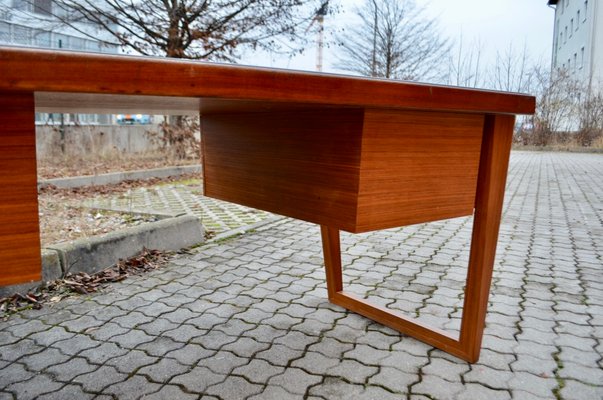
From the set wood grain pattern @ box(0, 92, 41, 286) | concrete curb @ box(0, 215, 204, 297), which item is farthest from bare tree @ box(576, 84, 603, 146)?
wood grain pattern @ box(0, 92, 41, 286)

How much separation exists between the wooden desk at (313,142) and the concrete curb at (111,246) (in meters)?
1.21

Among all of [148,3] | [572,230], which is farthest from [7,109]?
[148,3]

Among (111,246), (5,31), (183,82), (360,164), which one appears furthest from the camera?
(5,31)

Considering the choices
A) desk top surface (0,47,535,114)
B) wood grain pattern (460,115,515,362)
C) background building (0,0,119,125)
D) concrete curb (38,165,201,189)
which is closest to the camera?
desk top surface (0,47,535,114)

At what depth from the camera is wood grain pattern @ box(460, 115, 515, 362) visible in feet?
5.11

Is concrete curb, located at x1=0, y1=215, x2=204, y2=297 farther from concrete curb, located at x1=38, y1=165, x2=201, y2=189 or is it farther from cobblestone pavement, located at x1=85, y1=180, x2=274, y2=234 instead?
concrete curb, located at x1=38, y1=165, x2=201, y2=189

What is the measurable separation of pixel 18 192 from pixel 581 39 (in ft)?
94.9

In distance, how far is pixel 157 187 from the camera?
23.1 feet

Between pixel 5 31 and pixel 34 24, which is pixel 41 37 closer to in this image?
pixel 5 31

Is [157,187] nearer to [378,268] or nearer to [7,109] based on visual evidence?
[378,268]

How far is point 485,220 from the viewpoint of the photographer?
5.30ft

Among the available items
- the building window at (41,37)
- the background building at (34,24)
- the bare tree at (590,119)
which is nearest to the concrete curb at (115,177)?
the background building at (34,24)

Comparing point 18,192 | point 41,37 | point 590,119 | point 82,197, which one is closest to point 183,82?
point 18,192

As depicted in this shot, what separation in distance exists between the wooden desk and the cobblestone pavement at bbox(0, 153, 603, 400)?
0.23m
